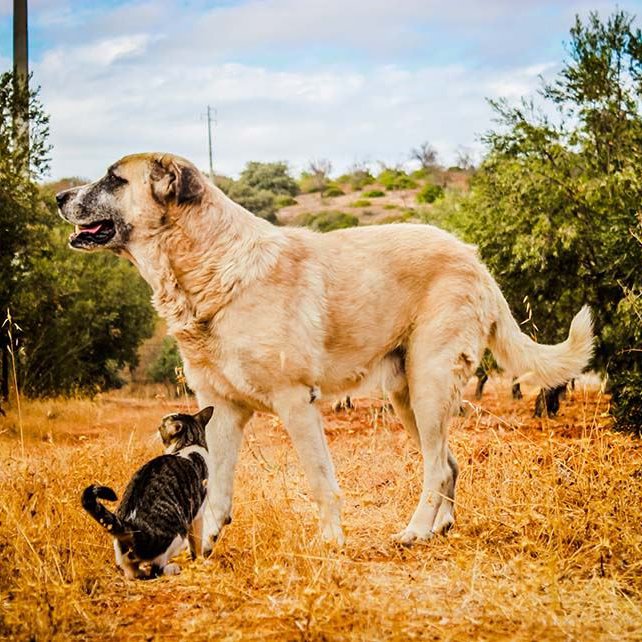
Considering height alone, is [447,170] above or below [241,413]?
above

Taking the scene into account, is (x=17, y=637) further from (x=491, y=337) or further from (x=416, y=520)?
(x=491, y=337)

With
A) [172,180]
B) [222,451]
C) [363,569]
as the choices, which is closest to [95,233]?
[172,180]

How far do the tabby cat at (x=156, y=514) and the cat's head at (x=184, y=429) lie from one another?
6.0 inches

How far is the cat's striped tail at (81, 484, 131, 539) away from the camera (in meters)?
4.57

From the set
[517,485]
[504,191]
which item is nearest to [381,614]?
[517,485]

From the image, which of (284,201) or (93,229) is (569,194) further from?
(284,201)

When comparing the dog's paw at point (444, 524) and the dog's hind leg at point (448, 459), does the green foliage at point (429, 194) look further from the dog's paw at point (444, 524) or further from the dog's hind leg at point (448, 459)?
the dog's paw at point (444, 524)

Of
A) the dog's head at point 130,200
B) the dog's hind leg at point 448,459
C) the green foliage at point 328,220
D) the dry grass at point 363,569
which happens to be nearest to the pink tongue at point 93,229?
Result: the dog's head at point 130,200

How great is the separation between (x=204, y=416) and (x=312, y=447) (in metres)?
0.66

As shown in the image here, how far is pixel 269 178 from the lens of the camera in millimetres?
73438

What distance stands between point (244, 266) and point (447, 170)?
264 ft

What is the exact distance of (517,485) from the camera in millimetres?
6289

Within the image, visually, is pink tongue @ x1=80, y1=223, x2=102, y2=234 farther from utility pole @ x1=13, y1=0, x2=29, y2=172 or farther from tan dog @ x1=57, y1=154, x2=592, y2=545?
utility pole @ x1=13, y1=0, x2=29, y2=172

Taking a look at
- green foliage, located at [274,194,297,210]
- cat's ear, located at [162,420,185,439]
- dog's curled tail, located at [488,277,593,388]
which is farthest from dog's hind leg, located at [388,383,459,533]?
green foliage, located at [274,194,297,210]
